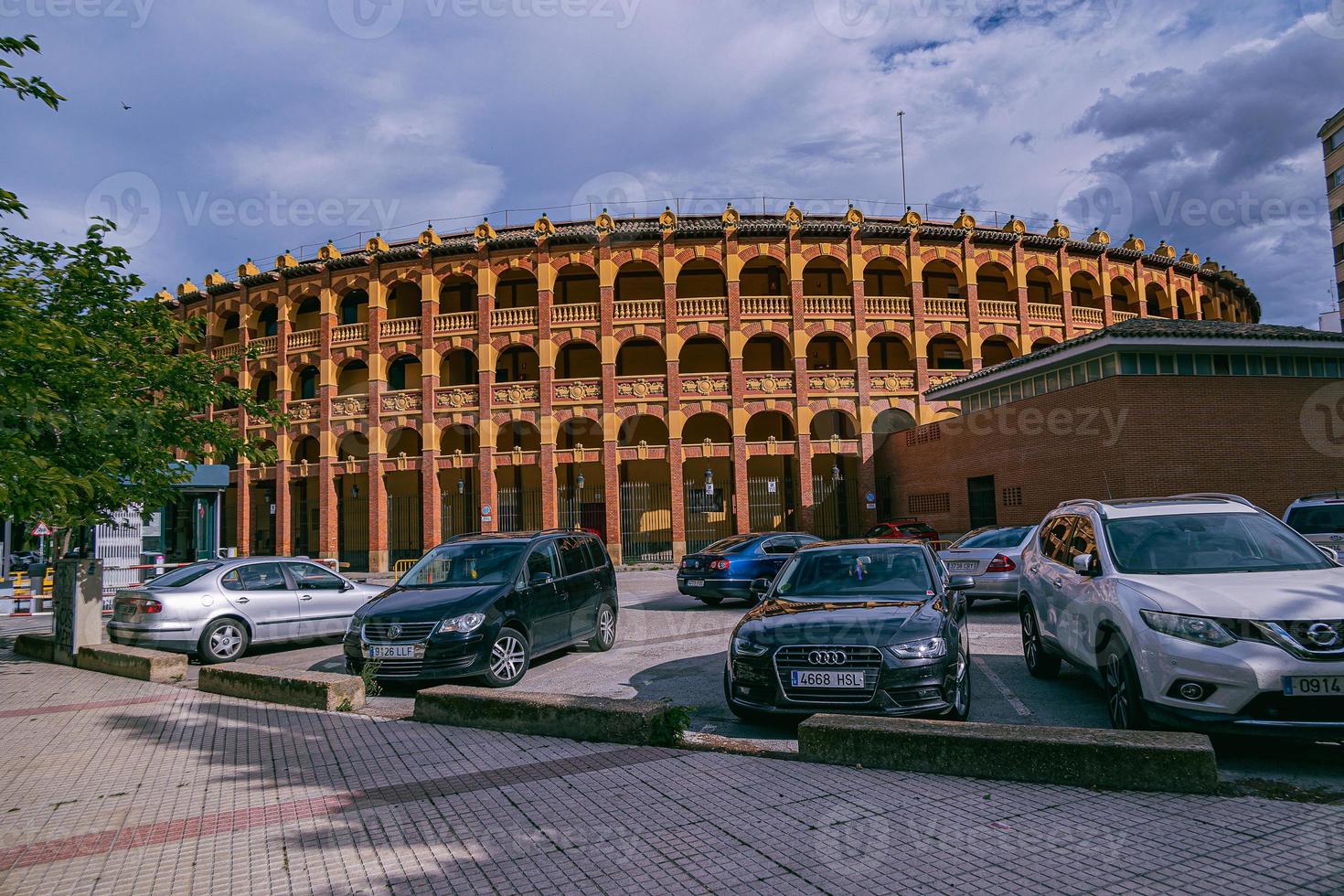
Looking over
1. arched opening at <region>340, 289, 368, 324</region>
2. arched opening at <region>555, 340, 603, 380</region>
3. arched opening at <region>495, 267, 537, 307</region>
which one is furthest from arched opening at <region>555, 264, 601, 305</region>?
arched opening at <region>340, 289, 368, 324</region>

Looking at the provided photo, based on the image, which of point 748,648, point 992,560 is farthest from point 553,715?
point 992,560

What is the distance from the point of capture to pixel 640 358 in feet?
115

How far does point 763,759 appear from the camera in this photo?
5414 mm

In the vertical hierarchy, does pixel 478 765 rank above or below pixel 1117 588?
below

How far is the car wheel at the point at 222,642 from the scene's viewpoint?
10781 millimetres

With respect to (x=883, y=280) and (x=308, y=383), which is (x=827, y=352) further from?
(x=308, y=383)

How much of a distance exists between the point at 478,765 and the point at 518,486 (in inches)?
1170

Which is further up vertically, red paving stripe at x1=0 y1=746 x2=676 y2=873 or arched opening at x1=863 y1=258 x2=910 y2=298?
arched opening at x1=863 y1=258 x2=910 y2=298

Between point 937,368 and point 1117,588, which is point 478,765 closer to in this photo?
point 1117,588

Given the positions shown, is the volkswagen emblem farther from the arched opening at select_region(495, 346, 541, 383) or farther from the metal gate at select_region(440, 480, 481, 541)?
the arched opening at select_region(495, 346, 541, 383)

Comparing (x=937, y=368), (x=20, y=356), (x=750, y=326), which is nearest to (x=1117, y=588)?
(x=20, y=356)

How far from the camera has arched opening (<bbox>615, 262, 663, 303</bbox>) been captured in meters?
34.7

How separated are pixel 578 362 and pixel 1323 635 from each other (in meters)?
31.7

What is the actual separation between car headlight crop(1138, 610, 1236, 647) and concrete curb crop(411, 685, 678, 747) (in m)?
3.34
